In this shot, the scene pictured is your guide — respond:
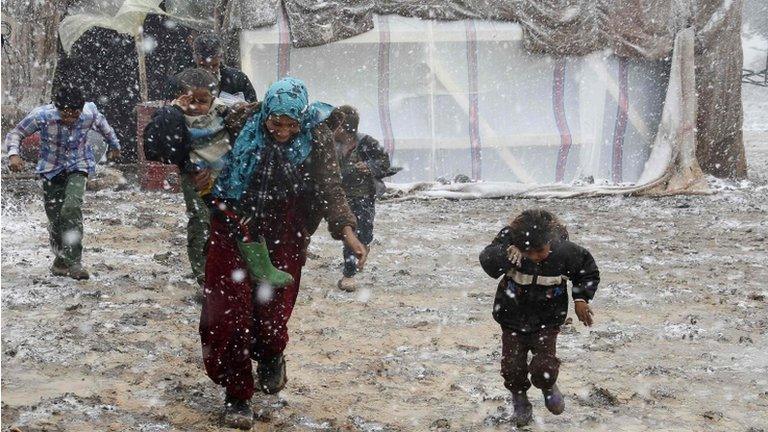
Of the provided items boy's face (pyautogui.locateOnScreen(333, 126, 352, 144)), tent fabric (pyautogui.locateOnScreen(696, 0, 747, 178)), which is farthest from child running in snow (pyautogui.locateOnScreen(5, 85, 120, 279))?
tent fabric (pyautogui.locateOnScreen(696, 0, 747, 178))

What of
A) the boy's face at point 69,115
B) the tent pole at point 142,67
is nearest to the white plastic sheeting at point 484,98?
the tent pole at point 142,67

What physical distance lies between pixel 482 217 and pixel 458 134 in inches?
87.6

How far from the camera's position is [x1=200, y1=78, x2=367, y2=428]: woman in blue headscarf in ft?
11.8

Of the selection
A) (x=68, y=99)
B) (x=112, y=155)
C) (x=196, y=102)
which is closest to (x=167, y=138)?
(x=196, y=102)

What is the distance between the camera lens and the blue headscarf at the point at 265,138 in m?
3.51

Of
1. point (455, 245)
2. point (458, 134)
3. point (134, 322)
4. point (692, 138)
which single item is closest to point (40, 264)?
point (134, 322)

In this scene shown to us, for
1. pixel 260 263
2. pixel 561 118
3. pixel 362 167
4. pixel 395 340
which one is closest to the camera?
pixel 260 263

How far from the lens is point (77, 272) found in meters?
6.26

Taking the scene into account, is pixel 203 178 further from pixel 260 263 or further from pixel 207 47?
pixel 207 47

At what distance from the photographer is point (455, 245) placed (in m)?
8.28

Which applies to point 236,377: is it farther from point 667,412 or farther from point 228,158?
point 667,412

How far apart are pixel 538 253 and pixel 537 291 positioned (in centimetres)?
19

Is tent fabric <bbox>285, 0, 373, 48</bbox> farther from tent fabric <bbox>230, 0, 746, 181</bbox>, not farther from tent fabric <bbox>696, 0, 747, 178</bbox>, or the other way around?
tent fabric <bbox>696, 0, 747, 178</bbox>

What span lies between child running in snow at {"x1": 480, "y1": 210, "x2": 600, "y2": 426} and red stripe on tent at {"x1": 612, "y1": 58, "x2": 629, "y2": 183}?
8720 millimetres
